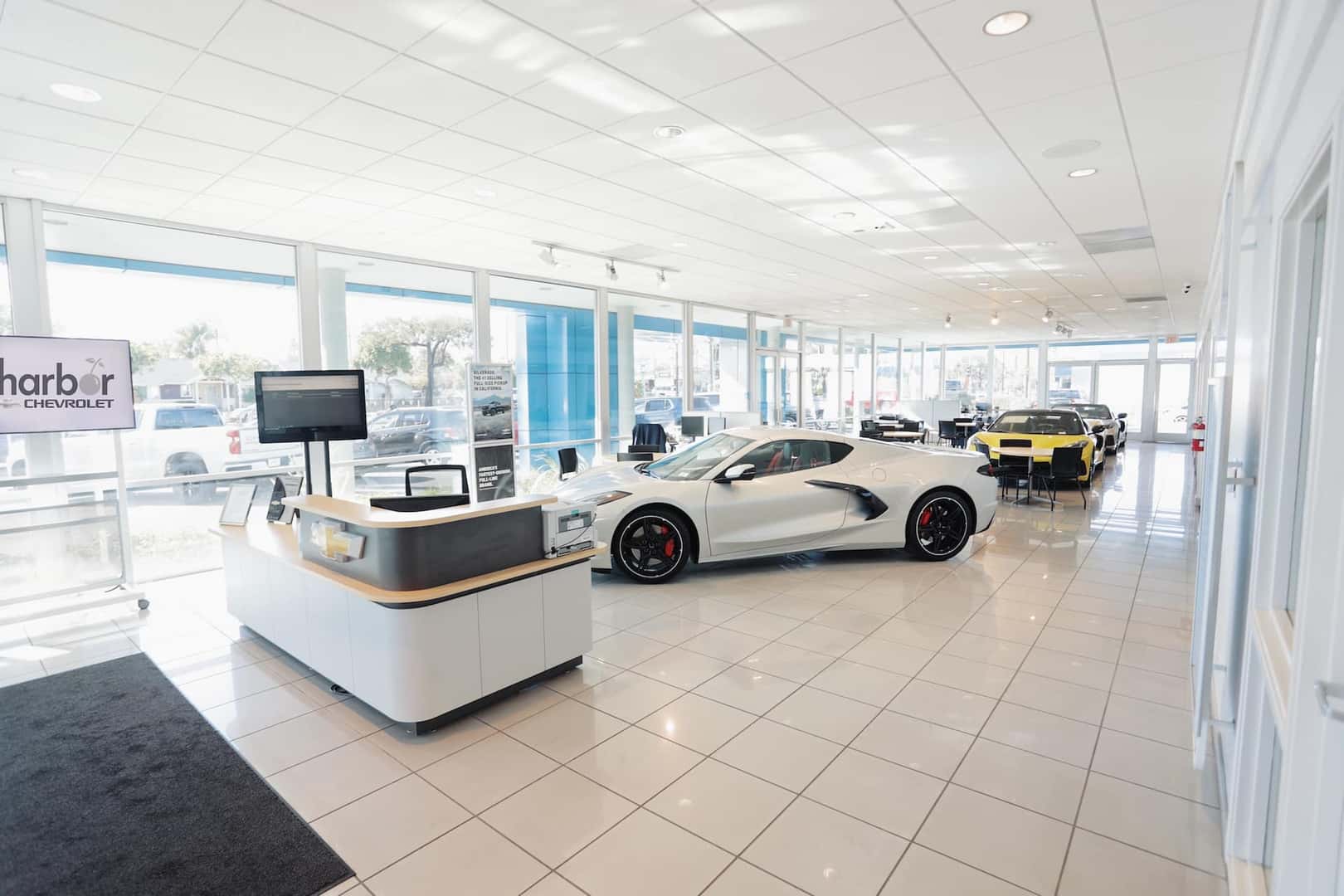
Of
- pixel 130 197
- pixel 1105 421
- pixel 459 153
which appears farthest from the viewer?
pixel 1105 421

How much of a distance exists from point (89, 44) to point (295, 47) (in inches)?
32.0

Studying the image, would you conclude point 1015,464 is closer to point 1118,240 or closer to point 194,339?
point 1118,240

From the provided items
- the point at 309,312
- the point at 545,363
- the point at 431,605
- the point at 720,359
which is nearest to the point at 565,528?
the point at 431,605

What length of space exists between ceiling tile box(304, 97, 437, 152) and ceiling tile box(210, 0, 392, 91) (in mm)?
284

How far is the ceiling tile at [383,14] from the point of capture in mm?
2529

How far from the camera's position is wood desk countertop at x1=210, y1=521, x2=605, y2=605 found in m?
2.77

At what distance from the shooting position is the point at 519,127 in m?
3.71

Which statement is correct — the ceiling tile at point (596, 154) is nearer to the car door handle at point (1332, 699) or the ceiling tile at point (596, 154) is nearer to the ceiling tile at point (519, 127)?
the ceiling tile at point (519, 127)

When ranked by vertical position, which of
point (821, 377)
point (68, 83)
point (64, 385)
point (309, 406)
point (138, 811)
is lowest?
point (138, 811)

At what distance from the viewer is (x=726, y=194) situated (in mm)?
5016

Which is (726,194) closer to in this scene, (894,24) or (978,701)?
(894,24)

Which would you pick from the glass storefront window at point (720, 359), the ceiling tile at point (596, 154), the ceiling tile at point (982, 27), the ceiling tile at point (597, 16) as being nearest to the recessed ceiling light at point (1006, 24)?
the ceiling tile at point (982, 27)

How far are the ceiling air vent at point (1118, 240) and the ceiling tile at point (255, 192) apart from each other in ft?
22.6

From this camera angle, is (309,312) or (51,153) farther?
(309,312)
